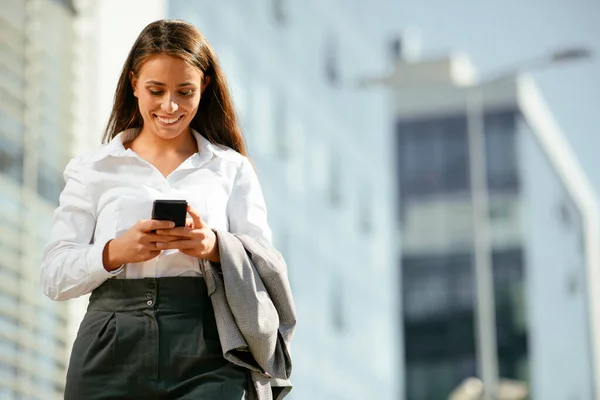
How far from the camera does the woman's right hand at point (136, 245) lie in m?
3.02

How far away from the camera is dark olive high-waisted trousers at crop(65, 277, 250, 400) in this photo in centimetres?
313

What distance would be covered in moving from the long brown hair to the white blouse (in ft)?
0.31

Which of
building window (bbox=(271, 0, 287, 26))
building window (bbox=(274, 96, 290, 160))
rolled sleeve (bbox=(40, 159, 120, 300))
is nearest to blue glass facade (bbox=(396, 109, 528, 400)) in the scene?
building window (bbox=(274, 96, 290, 160))

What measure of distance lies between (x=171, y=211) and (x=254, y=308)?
0.36m

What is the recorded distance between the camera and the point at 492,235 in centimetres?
5847

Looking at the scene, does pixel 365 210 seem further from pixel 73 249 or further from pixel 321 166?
pixel 73 249

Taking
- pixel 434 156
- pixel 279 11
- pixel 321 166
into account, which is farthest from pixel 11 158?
pixel 434 156

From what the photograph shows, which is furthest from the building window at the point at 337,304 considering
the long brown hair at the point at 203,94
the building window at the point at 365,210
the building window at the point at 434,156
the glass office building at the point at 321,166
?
the building window at the point at 434,156

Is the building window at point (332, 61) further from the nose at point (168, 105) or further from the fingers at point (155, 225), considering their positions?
the fingers at point (155, 225)

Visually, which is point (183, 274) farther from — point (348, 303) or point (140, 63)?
point (348, 303)

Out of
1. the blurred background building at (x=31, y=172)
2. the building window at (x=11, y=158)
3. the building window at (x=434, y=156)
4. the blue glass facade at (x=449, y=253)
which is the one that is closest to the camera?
the blurred background building at (x=31, y=172)

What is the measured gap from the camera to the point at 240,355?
3219 millimetres

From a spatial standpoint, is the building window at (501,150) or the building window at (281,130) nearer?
the building window at (281,130)

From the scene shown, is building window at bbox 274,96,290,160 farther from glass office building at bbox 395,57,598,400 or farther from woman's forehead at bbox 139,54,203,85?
glass office building at bbox 395,57,598,400
